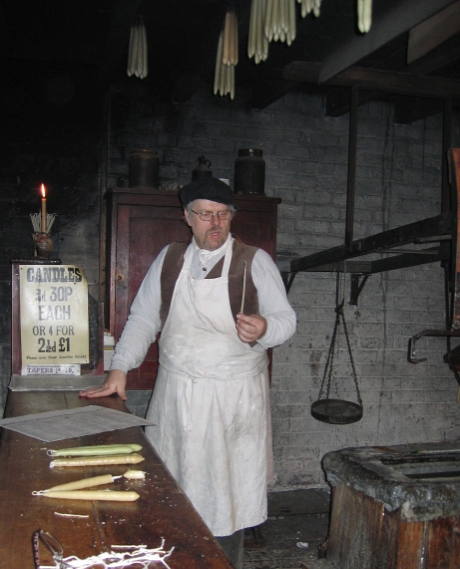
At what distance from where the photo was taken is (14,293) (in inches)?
116

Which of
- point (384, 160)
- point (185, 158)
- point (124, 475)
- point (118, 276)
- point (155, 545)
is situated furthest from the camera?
point (384, 160)

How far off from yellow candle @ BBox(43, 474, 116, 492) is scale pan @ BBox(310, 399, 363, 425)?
2855 millimetres

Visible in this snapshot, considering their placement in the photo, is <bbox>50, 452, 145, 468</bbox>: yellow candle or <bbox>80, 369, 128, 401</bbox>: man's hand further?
<bbox>80, 369, 128, 401</bbox>: man's hand

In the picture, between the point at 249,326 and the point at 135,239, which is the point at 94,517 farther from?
the point at 135,239

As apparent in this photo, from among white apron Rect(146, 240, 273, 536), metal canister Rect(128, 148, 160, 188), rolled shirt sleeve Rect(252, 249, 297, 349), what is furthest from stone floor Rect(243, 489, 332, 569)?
metal canister Rect(128, 148, 160, 188)

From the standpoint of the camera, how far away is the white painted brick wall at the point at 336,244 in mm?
4766

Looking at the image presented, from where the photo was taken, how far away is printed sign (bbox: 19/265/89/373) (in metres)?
2.96

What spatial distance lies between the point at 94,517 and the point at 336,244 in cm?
393

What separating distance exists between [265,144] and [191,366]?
2.43m

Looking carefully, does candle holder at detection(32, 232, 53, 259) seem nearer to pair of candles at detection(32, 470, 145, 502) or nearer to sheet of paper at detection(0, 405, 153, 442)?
sheet of paper at detection(0, 405, 153, 442)

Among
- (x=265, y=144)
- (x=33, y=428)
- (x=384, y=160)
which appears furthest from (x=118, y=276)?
(x=384, y=160)

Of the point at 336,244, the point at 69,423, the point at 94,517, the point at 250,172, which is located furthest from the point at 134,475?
the point at 336,244

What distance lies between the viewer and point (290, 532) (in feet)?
13.9

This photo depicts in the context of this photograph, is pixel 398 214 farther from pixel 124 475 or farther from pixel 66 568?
pixel 66 568
